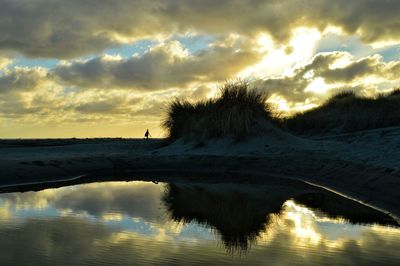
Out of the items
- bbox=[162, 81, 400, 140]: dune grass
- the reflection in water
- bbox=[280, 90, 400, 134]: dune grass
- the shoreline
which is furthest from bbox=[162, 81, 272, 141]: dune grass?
the reflection in water

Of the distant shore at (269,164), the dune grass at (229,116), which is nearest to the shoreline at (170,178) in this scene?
the distant shore at (269,164)

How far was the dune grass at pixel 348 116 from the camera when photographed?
67.3 feet

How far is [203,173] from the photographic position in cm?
1394

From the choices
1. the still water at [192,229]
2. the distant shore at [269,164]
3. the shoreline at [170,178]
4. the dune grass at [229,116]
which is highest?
the dune grass at [229,116]

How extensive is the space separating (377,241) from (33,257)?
418cm

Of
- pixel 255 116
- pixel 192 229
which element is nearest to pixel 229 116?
pixel 255 116

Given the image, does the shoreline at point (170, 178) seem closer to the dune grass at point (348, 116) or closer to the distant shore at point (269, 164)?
the distant shore at point (269, 164)

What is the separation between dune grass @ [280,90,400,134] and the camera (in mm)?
20516

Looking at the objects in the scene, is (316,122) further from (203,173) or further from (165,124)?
(203,173)

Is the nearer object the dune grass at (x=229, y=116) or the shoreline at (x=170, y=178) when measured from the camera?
the shoreline at (x=170, y=178)

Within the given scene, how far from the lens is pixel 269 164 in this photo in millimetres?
13961

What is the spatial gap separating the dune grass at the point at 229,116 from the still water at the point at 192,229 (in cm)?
787

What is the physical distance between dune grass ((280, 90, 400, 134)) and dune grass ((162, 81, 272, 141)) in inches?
78.4

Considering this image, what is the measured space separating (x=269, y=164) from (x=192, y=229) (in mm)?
8254
